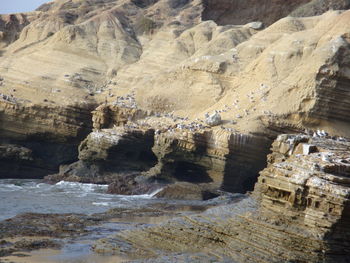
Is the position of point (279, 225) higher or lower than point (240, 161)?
lower

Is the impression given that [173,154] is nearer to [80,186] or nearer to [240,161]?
[240,161]

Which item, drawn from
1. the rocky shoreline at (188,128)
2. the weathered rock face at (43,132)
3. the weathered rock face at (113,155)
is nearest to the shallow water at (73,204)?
the rocky shoreline at (188,128)

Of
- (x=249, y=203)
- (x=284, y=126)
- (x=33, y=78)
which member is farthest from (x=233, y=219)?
(x=33, y=78)

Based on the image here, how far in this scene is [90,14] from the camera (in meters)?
50.2

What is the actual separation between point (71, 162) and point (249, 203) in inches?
768

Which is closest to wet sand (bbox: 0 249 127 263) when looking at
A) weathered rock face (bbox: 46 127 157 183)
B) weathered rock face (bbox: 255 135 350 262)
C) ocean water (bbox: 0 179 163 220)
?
weathered rock face (bbox: 255 135 350 262)

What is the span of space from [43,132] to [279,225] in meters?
22.5

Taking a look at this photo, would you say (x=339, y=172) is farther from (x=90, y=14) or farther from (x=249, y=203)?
(x=90, y=14)

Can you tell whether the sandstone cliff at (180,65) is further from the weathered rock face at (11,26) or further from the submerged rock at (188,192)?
the submerged rock at (188,192)

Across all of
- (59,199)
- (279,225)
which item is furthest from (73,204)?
(279,225)

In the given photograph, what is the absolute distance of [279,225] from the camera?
16000mm

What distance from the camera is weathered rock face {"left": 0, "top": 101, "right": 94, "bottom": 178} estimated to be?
119 ft

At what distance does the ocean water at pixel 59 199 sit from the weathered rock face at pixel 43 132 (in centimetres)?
336

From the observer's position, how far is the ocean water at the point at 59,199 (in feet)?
83.0
